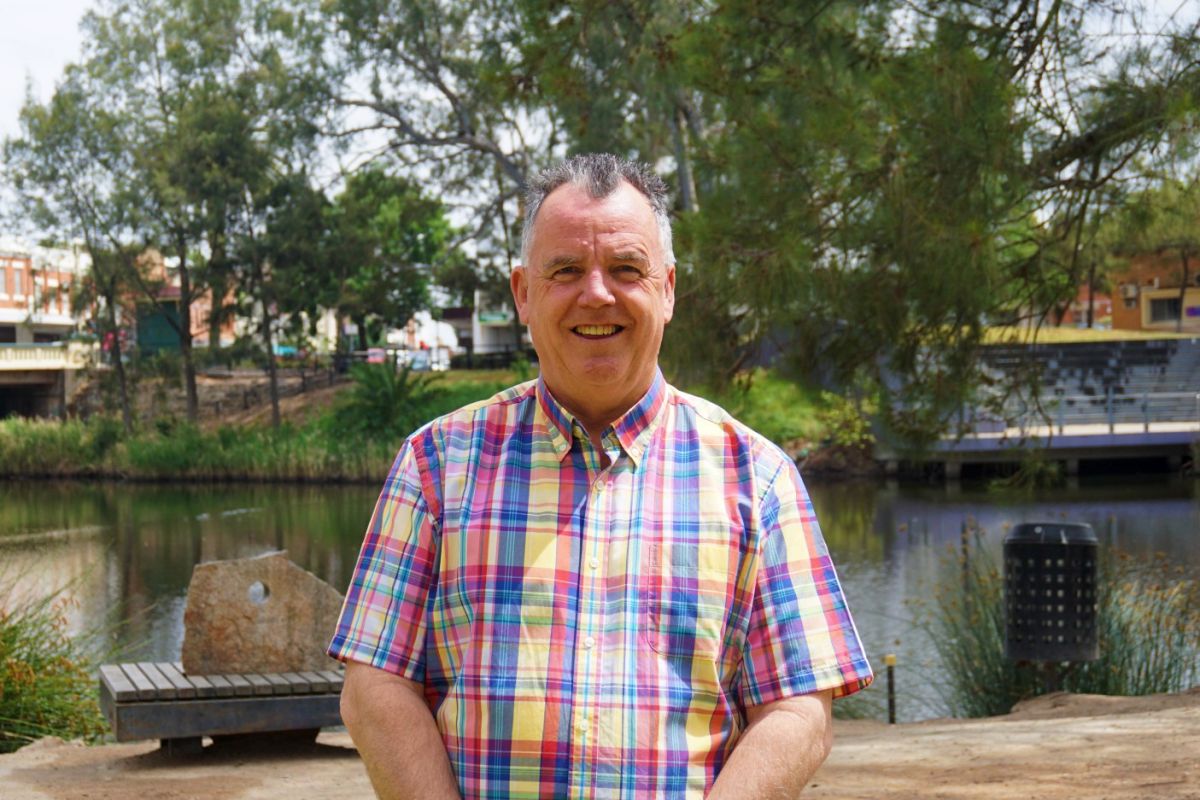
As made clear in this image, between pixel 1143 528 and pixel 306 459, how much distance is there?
60.7 ft

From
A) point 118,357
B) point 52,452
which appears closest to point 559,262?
point 52,452

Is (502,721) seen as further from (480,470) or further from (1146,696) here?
(1146,696)

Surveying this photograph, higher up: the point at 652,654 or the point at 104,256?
the point at 104,256

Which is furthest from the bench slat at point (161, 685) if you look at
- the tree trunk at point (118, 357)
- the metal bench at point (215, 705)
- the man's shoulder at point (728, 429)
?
the tree trunk at point (118, 357)

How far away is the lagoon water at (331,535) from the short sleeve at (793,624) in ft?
21.4

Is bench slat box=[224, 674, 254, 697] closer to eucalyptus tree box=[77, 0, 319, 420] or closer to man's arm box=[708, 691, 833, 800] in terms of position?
man's arm box=[708, 691, 833, 800]

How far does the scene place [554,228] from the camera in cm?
A: 202

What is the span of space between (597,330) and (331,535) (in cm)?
2023

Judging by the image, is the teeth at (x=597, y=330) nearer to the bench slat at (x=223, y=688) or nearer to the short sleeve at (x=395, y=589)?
the short sleeve at (x=395, y=589)

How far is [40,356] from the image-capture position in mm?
43750

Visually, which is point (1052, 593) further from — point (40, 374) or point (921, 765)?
point (40, 374)

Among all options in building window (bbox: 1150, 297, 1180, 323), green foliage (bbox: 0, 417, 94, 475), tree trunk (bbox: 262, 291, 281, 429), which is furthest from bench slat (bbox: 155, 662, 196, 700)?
building window (bbox: 1150, 297, 1180, 323)

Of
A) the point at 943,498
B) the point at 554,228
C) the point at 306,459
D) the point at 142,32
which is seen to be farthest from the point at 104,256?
the point at 554,228

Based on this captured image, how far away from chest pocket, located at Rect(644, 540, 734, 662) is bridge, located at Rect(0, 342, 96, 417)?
4001 centimetres
